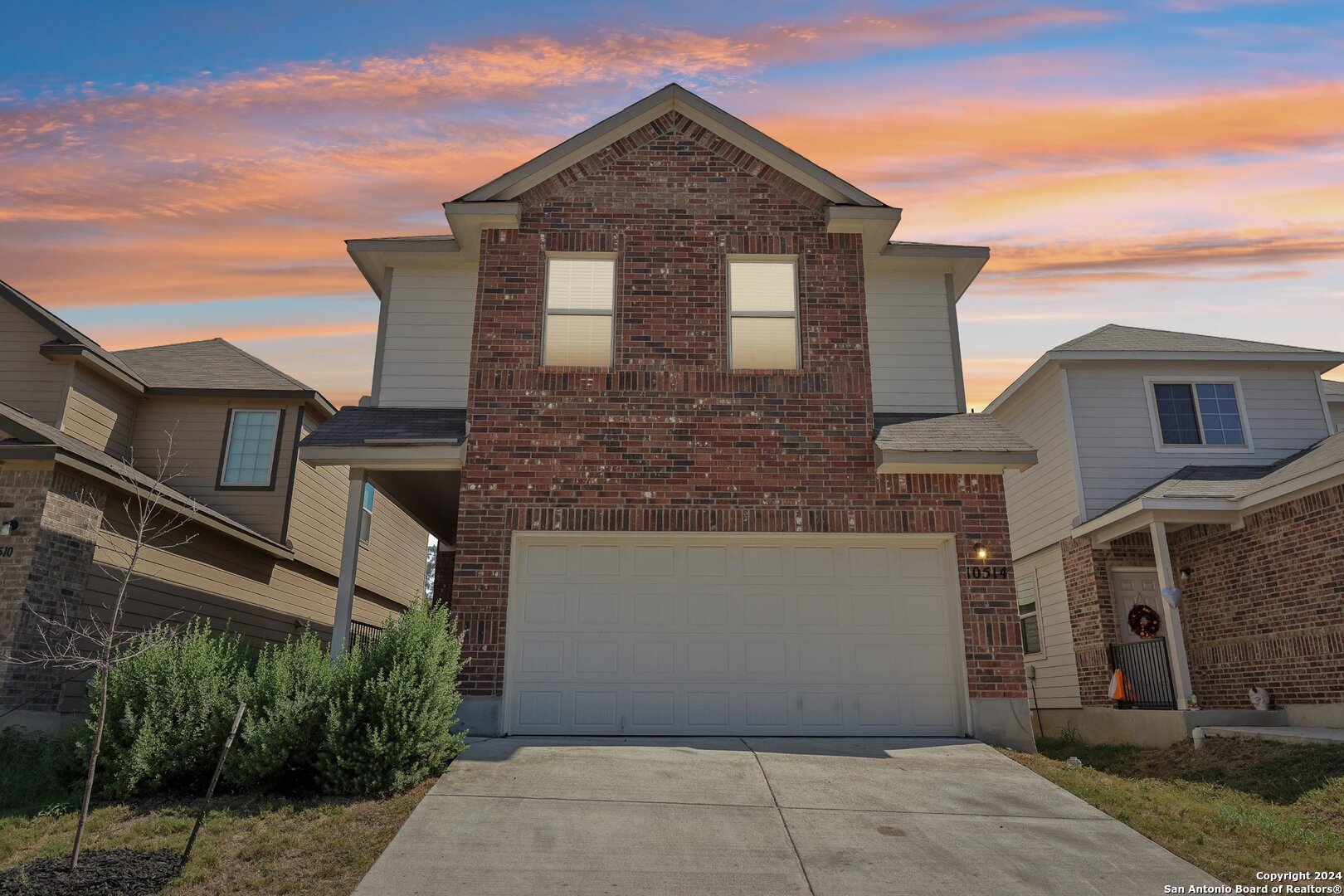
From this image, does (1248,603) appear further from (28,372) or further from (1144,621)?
(28,372)

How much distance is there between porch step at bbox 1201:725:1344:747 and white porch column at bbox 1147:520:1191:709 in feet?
2.54

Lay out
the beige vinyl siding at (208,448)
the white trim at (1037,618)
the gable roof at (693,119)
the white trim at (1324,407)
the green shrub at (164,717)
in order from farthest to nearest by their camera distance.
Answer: the white trim at (1037,618) < the white trim at (1324,407) < the beige vinyl siding at (208,448) < the gable roof at (693,119) < the green shrub at (164,717)

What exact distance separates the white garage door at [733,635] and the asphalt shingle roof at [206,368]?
8339mm

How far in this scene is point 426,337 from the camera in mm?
12305

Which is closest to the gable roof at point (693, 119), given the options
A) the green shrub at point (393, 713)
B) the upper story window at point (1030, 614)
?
the green shrub at point (393, 713)

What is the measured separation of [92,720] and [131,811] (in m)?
0.95

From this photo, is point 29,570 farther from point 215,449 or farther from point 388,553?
point 388,553

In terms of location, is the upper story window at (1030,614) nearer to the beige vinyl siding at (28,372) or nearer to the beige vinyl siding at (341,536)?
the beige vinyl siding at (341,536)

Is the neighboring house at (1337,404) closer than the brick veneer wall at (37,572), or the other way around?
the brick veneer wall at (37,572)

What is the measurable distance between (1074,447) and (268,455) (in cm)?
1446

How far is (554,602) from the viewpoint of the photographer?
1066 centimetres

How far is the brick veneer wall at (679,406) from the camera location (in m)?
10.8

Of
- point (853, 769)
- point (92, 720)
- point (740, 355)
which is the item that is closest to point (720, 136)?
point (740, 355)

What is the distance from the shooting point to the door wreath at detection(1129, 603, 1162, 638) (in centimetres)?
1481
